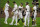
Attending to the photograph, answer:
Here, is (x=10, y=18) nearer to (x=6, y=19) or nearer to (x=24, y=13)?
(x=6, y=19)

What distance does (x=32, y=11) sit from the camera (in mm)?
15320

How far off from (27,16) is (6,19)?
1721mm

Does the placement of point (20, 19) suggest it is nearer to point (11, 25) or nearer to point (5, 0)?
point (11, 25)

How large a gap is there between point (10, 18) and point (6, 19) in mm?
434

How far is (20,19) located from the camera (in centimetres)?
1551

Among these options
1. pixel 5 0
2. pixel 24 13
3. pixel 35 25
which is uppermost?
pixel 5 0

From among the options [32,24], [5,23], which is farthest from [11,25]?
[32,24]

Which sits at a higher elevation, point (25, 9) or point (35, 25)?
point (25, 9)

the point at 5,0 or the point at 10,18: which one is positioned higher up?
the point at 5,0

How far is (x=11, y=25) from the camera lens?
604 inches

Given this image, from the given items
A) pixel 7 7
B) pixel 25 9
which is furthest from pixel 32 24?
pixel 7 7

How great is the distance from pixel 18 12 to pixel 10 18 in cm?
112

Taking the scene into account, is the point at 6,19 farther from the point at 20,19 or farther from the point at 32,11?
the point at 32,11

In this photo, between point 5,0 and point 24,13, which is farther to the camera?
point 5,0
